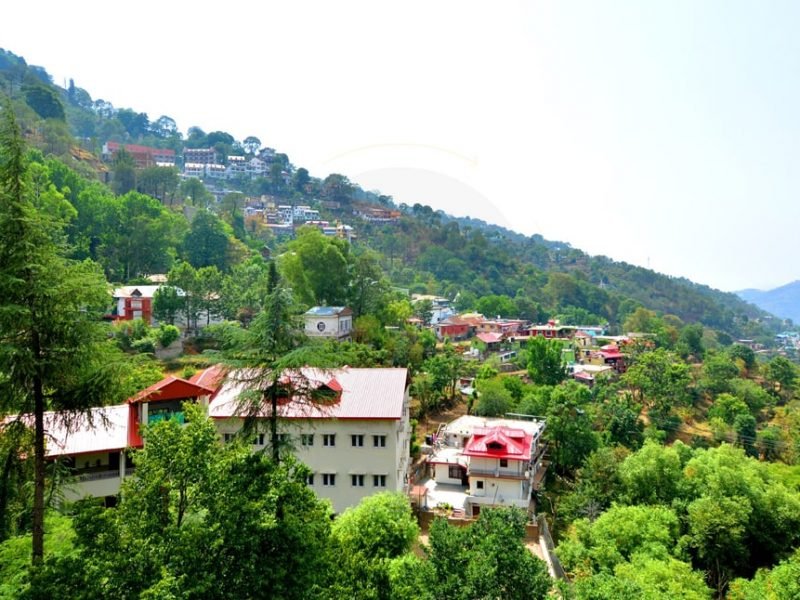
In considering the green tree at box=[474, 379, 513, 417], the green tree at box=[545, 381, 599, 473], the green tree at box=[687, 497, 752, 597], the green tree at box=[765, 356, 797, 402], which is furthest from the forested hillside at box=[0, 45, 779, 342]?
the green tree at box=[765, 356, 797, 402]

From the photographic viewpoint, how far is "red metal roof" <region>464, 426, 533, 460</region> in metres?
21.3

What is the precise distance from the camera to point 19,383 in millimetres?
7699

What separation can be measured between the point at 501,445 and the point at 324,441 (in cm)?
735

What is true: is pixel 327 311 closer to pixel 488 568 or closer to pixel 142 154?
pixel 488 568

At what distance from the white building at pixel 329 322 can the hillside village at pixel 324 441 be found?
13 centimetres

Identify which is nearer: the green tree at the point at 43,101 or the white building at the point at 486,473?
the white building at the point at 486,473

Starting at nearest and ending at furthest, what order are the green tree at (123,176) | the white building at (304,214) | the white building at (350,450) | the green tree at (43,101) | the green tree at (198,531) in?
the green tree at (198,531) → the white building at (350,450) → the green tree at (123,176) → the green tree at (43,101) → the white building at (304,214)

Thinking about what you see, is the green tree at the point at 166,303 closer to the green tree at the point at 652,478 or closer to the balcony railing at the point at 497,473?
the balcony railing at the point at 497,473

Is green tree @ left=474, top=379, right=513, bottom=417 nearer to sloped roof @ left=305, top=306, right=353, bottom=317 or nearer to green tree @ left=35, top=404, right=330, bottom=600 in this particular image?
sloped roof @ left=305, top=306, right=353, bottom=317

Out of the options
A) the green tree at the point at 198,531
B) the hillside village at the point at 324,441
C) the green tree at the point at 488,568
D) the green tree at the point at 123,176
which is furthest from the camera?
the green tree at the point at 123,176

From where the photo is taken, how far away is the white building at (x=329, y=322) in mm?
31031

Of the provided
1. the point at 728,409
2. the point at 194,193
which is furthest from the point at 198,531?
the point at 194,193

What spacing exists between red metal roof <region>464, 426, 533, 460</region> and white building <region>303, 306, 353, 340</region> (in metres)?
11.5

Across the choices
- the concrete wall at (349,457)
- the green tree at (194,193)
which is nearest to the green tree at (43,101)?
the green tree at (194,193)
